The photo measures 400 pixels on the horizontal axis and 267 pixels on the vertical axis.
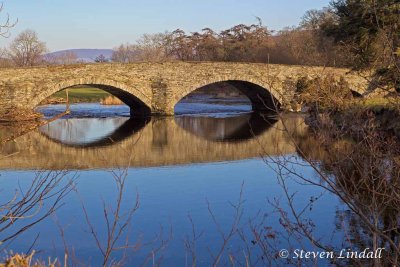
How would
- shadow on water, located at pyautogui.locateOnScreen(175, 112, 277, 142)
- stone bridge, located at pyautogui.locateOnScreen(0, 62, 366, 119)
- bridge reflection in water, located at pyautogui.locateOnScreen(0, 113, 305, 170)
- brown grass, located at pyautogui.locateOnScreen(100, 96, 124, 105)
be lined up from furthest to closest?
brown grass, located at pyautogui.locateOnScreen(100, 96, 124, 105) → stone bridge, located at pyautogui.locateOnScreen(0, 62, 366, 119) → shadow on water, located at pyautogui.locateOnScreen(175, 112, 277, 142) → bridge reflection in water, located at pyautogui.locateOnScreen(0, 113, 305, 170)

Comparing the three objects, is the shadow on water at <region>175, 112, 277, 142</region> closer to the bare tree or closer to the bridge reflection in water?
the bridge reflection in water

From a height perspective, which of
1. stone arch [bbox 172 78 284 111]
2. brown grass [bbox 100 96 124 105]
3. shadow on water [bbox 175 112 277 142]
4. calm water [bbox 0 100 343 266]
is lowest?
calm water [bbox 0 100 343 266]

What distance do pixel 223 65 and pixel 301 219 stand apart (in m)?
20.8

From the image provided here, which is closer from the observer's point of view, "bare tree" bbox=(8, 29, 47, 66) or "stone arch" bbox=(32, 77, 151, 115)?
"bare tree" bbox=(8, 29, 47, 66)

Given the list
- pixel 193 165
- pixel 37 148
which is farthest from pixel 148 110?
pixel 193 165

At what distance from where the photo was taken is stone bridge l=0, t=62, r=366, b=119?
24562 mm

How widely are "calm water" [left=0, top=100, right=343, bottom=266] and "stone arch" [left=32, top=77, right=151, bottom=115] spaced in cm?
260

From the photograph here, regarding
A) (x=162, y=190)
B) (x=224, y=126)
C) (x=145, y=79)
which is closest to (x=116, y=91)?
(x=145, y=79)

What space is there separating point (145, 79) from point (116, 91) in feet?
6.92

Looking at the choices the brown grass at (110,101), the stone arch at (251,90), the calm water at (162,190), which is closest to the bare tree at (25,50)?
the calm water at (162,190)

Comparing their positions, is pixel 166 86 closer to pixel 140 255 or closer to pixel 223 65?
pixel 223 65

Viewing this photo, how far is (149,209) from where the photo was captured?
9.96m

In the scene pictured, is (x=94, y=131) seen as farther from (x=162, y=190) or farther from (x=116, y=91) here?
(x=162, y=190)

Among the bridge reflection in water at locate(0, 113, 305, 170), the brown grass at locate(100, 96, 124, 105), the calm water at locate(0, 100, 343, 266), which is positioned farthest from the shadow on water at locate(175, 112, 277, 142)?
the brown grass at locate(100, 96, 124, 105)
